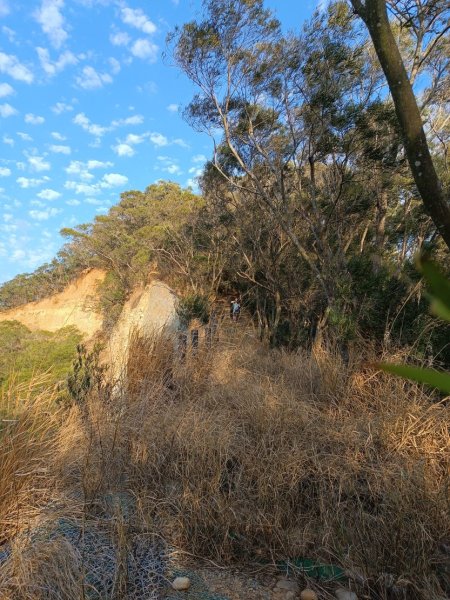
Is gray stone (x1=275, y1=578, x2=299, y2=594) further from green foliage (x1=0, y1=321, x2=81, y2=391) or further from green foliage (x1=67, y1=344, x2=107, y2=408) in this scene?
green foliage (x1=0, y1=321, x2=81, y2=391)

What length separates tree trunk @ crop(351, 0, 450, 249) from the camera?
2768mm

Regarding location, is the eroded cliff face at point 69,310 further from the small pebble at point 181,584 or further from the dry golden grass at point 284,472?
the small pebble at point 181,584

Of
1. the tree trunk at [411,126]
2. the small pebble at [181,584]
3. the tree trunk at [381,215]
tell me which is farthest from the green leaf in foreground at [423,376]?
the tree trunk at [381,215]

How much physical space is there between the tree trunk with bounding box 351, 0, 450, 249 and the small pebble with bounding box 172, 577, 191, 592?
2.51 metres

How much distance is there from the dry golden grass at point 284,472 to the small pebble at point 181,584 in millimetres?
262

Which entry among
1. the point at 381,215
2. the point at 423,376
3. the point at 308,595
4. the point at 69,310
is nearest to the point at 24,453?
the point at 308,595

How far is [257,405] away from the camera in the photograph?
13.5ft

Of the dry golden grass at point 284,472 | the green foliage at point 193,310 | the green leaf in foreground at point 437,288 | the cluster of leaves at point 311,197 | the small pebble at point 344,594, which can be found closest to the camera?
the green leaf in foreground at point 437,288

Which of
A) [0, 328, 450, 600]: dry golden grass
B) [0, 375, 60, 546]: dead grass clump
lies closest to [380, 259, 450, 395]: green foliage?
[0, 328, 450, 600]: dry golden grass

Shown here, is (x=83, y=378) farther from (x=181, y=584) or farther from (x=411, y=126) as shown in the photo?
(x=411, y=126)

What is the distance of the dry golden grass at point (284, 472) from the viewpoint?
7.92ft

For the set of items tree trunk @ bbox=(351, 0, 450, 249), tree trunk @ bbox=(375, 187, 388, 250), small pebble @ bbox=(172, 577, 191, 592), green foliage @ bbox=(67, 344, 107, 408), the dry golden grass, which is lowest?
small pebble @ bbox=(172, 577, 191, 592)

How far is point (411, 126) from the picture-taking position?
2828 mm

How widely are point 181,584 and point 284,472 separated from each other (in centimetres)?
98
